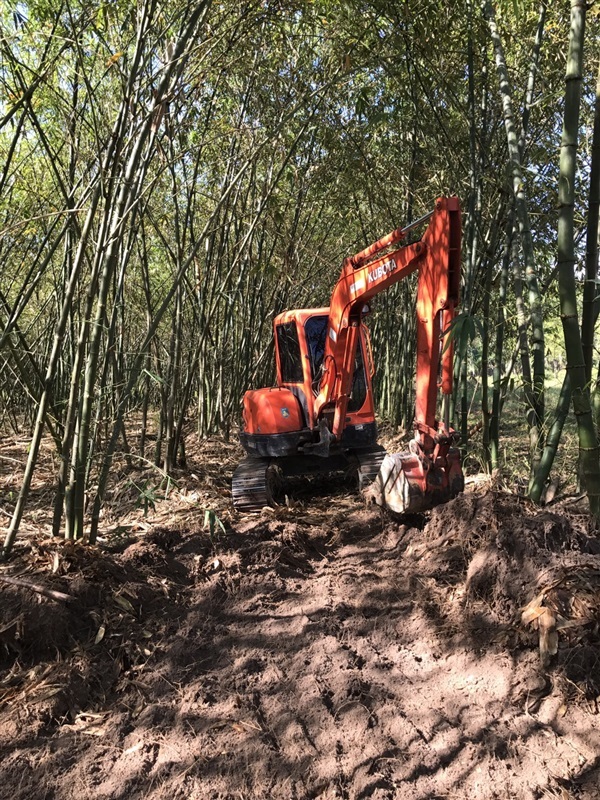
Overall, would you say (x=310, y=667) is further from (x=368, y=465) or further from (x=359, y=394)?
(x=359, y=394)

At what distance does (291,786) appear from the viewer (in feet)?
5.82

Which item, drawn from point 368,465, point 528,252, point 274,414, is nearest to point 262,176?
point 274,414

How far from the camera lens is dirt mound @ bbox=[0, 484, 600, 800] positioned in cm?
181

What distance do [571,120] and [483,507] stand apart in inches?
74.0

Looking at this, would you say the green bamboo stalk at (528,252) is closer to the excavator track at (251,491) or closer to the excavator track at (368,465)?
the excavator track at (368,465)

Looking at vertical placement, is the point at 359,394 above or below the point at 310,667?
above

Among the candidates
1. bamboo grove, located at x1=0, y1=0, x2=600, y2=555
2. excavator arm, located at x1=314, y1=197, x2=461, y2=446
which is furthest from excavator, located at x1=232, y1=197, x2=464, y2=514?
bamboo grove, located at x1=0, y1=0, x2=600, y2=555

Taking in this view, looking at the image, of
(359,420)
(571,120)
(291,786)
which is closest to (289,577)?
(291,786)

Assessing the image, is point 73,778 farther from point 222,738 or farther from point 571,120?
point 571,120

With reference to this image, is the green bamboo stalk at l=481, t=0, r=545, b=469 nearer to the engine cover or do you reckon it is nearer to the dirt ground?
the dirt ground

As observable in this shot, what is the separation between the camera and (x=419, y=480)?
3252 mm

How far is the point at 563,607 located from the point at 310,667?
3.46 feet

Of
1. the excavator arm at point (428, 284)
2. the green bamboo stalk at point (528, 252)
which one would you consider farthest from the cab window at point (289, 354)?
the green bamboo stalk at point (528, 252)

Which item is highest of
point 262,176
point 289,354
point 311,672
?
point 262,176
